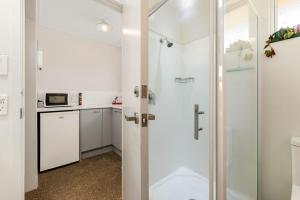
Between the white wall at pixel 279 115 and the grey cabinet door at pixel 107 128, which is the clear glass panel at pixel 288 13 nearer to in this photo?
the white wall at pixel 279 115

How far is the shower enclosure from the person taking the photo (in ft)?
2.53

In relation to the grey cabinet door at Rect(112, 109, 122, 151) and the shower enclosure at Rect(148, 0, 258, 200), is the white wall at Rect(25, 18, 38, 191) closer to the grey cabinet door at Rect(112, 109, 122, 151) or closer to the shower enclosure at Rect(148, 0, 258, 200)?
the grey cabinet door at Rect(112, 109, 122, 151)

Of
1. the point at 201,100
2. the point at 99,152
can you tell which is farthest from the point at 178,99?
the point at 99,152

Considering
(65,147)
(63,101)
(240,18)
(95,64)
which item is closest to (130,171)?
(240,18)

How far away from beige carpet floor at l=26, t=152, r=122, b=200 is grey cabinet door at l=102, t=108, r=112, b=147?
1.51 feet

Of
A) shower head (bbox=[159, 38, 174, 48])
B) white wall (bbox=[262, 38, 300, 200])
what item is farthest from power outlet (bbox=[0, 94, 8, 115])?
white wall (bbox=[262, 38, 300, 200])

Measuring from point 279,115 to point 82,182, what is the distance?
89.6 inches

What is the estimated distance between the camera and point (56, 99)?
8.48 ft

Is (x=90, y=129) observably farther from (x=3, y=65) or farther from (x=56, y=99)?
(x=3, y=65)

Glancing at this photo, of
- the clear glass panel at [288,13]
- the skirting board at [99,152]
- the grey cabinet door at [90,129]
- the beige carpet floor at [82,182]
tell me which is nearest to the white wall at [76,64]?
the grey cabinet door at [90,129]

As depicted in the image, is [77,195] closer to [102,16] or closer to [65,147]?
[65,147]

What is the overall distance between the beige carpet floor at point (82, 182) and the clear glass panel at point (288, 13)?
2.33 metres

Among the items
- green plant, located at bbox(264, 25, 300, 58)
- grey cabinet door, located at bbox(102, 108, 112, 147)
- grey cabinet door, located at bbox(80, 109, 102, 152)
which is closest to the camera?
green plant, located at bbox(264, 25, 300, 58)

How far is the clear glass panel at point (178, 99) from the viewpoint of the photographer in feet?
5.56
